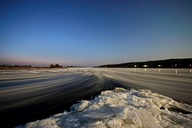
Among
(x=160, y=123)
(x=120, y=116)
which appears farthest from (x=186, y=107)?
(x=120, y=116)

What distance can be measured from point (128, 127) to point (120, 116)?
449 millimetres

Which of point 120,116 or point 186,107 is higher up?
point 120,116

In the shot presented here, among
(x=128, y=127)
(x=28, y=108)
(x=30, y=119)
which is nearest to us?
(x=128, y=127)

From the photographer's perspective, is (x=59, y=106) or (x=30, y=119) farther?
(x=59, y=106)

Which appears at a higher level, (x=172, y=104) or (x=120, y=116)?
(x=120, y=116)

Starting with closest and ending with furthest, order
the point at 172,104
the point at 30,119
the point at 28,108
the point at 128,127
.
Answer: the point at 128,127, the point at 30,119, the point at 28,108, the point at 172,104

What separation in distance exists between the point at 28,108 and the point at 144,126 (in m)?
4.64

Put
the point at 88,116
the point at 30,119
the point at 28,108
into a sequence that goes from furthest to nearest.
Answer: the point at 28,108
the point at 30,119
the point at 88,116

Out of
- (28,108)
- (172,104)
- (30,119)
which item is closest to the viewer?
(30,119)

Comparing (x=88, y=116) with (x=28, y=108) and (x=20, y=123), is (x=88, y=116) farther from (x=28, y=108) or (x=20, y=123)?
(x=28, y=108)

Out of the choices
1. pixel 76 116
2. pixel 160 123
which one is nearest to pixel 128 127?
pixel 160 123

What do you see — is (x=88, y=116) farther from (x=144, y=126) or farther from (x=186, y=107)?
(x=186, y=107)

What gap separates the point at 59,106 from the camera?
5.86m

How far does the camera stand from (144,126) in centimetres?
363
